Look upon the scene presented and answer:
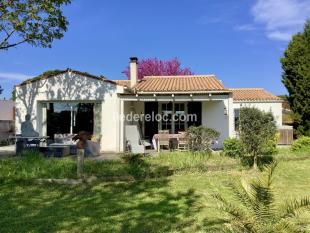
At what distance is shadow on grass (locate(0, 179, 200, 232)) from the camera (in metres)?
6.42

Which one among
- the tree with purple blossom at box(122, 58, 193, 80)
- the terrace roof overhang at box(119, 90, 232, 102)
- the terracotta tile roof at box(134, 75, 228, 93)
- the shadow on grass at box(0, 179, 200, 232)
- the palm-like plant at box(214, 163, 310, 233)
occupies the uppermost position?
the tree with purple blossom at box(122, 58, 193, 80)

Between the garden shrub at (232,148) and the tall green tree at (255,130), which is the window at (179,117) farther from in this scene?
the tall green tree at (255,130)

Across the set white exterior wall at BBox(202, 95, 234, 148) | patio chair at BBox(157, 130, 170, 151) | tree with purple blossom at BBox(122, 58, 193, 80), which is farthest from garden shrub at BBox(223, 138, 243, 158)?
tree with purple blossom at BBox(122, 58, 193, 80)

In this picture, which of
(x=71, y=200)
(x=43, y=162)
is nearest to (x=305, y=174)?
(x=71, y=200)

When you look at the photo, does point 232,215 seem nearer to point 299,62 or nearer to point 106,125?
point 106,125

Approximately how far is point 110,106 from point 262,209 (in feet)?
56.4

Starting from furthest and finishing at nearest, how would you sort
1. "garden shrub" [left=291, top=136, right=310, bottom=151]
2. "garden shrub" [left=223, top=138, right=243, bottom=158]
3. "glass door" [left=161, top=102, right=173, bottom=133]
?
1. "glass door" [left=161, top=102, right=173, bottom=133]
2. "garden shrub" [left=291, top=136, right=310, bottom=151]
3. "garden shrub" [left=223, top=138, right=243, bottom=158]

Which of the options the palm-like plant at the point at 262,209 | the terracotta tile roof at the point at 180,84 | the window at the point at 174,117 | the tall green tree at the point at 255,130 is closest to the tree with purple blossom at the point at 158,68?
the terracotta tile roof at the point at 180,84

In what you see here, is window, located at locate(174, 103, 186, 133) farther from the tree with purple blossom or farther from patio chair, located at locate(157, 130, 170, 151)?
the tree with purple blossom

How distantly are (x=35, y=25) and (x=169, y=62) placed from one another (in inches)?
1245

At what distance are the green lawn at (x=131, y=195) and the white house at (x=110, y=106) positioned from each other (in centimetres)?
672

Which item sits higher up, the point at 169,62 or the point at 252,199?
the point at 169,62

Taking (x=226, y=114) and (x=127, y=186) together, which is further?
(x=226, y=114)

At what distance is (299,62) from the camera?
24.8 meters
